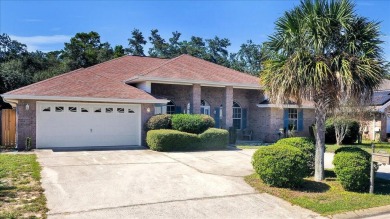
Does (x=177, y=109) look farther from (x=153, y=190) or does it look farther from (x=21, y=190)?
(x=21, y=190)

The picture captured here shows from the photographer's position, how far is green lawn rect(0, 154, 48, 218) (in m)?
6.73

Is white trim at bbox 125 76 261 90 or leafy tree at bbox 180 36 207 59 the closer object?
white trim at bbox 125 76 261 90

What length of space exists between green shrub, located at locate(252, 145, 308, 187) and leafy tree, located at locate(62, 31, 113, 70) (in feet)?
114

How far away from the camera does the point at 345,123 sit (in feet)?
71.5

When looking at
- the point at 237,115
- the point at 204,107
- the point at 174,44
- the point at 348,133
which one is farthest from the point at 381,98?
the point at 174,44

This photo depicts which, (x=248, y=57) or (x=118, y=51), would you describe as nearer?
(x=118, y=51)

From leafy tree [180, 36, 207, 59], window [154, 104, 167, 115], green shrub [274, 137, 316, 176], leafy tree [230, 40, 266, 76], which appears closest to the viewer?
green shrub [274, 137, 316, 176]

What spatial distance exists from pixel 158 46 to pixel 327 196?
52.7 meters

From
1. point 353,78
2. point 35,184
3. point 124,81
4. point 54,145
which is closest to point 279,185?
point 353,78

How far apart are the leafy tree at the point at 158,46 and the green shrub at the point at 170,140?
1628 inches

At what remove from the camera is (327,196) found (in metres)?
8.52

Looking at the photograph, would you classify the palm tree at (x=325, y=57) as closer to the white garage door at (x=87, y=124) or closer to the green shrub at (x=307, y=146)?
the green shrub at (x=307, y=146)

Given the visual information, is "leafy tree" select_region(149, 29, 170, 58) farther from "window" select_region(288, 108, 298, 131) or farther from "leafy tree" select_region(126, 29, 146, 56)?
"window" select_region(288, 108, 298, 131)

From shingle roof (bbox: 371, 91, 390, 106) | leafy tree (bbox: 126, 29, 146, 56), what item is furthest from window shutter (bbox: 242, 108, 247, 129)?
leafy tree (bbox: 126, 29, 146, 56)
